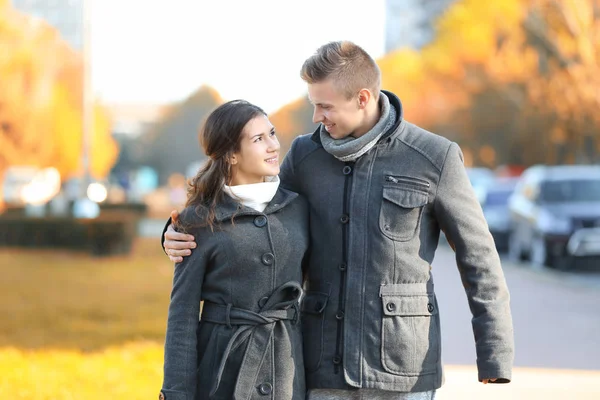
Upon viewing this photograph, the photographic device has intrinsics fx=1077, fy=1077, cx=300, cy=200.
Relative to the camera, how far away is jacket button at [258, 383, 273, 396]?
3.74 m

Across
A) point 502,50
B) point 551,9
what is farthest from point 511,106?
point 551,9

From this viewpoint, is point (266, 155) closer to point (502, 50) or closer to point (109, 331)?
point (109, 331)

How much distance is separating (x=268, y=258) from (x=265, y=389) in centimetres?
45

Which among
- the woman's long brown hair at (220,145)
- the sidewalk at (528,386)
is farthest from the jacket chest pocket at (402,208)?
the sidewalk at (528,386)

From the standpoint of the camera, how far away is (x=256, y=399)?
376 centimetres

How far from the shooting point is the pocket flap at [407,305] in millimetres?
3740

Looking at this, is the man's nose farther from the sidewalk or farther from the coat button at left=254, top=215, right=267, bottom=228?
the sidewalk

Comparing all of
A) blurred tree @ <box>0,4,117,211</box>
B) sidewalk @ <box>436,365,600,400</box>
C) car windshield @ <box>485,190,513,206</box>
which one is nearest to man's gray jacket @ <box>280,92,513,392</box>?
sidewalk @ <box>436,365,600,400</box>

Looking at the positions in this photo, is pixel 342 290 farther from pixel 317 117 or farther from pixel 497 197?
pixel 497 197

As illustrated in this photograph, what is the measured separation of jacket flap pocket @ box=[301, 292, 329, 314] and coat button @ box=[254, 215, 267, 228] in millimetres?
319

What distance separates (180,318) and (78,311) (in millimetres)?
9066

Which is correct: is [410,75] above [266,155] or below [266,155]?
above

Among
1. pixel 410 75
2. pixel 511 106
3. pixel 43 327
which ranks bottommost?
pixel 43 327

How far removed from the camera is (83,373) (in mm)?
8102
